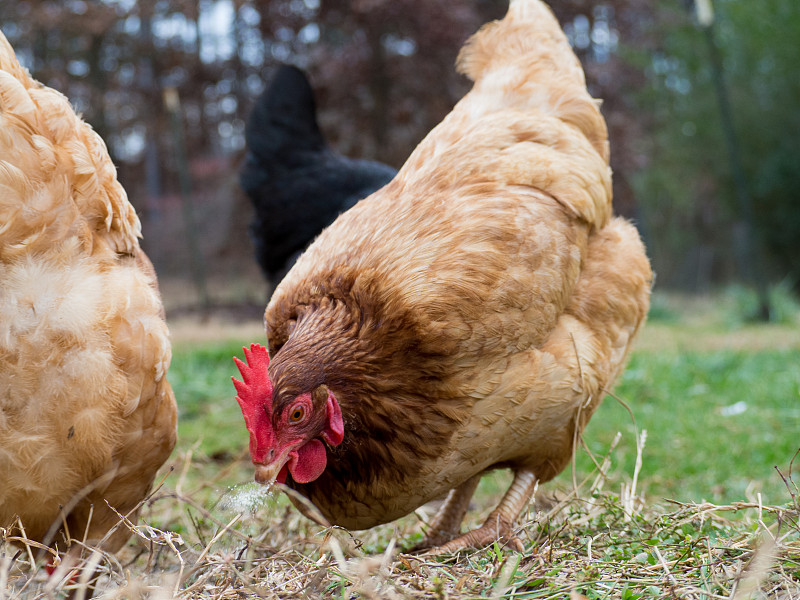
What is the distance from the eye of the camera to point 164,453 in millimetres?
2105

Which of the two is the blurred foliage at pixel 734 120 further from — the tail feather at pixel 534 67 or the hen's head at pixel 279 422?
the hen's head at pixel 279 422

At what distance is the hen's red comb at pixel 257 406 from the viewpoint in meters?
1.86

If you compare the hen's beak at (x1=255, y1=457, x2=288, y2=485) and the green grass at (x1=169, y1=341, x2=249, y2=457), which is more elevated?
the hen's beak at (x1=255, y1=457, x2=288, y2=485)

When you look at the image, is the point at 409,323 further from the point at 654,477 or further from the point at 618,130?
the point at 618,130

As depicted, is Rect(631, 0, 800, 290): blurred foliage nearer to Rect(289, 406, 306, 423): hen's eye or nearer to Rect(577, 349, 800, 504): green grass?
Rect(577, 349, 800, 504): green grass

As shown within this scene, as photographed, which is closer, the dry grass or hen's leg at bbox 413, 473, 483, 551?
the dry grass

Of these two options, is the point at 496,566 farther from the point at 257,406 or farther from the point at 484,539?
the point at 257,406

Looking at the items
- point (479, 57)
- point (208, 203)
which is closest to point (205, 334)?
point (208, 203)

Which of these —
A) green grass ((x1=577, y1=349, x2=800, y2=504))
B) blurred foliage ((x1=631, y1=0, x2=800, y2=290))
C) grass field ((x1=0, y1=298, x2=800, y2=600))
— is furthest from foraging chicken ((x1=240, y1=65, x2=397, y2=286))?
blurred foliage ((x1=631, y1=0, x2=800, y2=290))

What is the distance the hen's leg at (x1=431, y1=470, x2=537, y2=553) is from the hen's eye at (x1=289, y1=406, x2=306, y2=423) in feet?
1.94

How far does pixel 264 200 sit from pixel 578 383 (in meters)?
3.02

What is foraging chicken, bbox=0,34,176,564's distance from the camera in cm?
179

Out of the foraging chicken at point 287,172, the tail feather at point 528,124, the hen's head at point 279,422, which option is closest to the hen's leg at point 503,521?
the hen's head at point 279,422

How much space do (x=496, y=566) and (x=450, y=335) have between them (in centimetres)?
62
